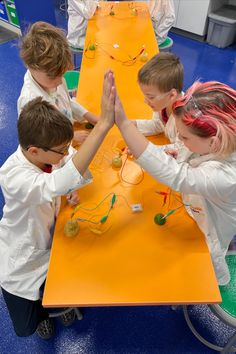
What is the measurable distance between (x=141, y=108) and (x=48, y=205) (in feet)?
2.83

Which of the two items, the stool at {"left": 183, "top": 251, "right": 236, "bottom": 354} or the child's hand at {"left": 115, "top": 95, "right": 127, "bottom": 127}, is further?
the stool at {"left": 183, "top": 251, "right": 236, "bottom": 354}

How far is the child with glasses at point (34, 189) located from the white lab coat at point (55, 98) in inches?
13.0

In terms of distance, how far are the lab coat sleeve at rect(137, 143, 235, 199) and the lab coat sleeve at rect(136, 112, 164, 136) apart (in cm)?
54

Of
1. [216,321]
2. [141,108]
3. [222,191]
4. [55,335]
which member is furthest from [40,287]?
[141,108]

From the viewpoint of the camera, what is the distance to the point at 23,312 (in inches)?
48.3

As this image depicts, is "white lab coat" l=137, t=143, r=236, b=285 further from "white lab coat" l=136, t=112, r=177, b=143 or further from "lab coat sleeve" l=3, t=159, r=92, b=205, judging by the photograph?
"white lab coat" l=136, t=112, r=177, b=143

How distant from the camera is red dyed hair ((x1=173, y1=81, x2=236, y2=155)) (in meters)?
0.89

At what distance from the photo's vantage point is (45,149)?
0.99m

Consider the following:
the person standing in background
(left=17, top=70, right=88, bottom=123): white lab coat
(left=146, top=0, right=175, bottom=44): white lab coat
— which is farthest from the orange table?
(left=146, top=0, right=175, bottom=44): white lab coat

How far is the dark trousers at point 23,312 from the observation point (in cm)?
121

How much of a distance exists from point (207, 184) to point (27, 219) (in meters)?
0.68

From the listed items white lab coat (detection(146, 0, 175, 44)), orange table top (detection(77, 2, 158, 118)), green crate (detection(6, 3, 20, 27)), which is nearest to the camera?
orange table top (detection(77, 2, 158, 118))

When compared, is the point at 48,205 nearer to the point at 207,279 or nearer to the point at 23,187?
the point at 23,187

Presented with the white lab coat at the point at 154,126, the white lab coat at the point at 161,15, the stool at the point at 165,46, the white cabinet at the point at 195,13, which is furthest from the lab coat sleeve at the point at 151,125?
Answer: the white cabinet at the point at 195,13
